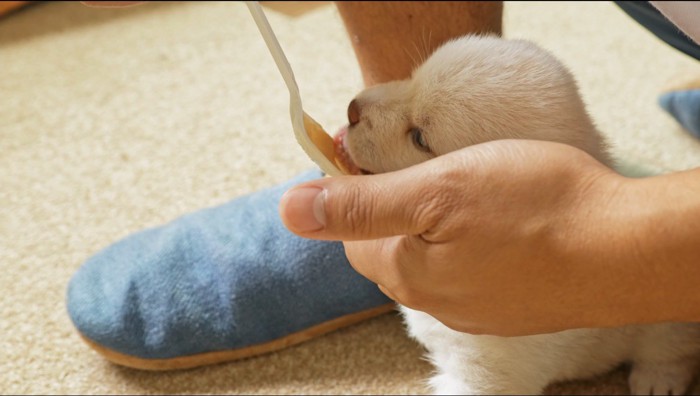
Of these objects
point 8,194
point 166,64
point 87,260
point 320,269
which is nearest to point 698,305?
point 320,269

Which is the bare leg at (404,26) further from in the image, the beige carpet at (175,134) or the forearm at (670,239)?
the forearm at (670,239)

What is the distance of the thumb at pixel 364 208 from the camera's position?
2.36 ft

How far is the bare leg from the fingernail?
658 mm

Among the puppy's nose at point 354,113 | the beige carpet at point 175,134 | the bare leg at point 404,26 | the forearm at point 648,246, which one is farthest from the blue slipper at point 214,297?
the forearm at point 648,246

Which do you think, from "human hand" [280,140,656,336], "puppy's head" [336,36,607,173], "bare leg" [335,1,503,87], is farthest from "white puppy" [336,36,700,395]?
"bare leg" [335,1,503,87]

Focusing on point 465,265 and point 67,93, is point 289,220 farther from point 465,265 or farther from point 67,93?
point 67,93

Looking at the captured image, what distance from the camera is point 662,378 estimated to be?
107 centimetres

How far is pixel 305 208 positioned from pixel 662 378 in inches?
25.4

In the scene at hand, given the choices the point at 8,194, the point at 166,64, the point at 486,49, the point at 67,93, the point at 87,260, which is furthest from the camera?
the point at 166,64

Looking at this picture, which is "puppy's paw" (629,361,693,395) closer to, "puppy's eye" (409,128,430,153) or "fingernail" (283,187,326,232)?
"puppy's eye" (409,128,430,153)

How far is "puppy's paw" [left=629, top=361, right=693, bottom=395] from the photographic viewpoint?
3.49 feet

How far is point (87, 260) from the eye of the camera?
4.12 feet

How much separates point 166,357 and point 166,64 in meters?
1.08

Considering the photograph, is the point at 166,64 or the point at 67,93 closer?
the point at 67,93
